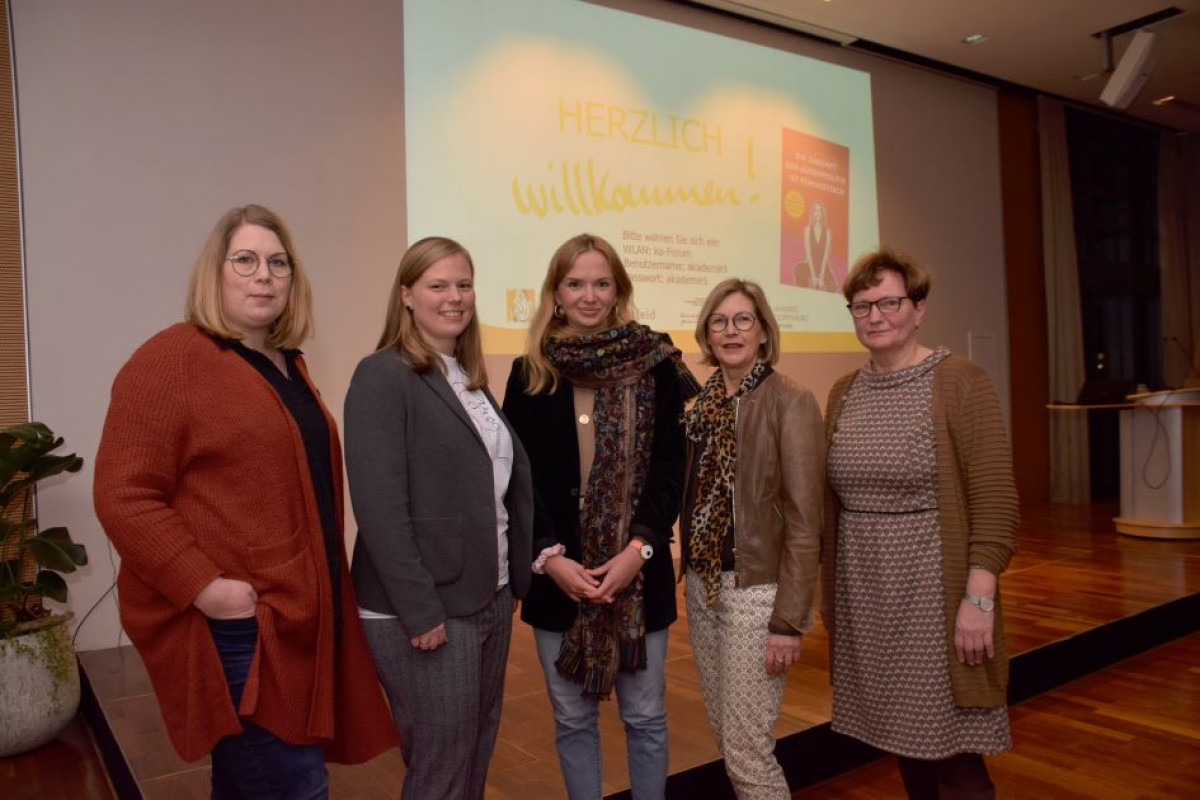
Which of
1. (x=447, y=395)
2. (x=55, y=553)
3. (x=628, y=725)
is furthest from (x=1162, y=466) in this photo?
(x=55, y=553)

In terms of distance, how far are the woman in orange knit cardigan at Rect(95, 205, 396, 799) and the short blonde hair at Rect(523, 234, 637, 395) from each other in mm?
486

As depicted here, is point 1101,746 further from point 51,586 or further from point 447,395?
point 51,586

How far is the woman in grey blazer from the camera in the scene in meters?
1.43

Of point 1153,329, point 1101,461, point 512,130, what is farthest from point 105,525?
point 1153,329

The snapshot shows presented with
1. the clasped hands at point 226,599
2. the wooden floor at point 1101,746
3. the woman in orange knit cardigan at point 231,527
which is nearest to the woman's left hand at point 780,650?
the woman in orange knit cardigan at point 231,527

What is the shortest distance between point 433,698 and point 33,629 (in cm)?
204

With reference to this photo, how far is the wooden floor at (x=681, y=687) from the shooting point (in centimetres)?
232

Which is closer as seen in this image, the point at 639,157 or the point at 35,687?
the point at 35,687

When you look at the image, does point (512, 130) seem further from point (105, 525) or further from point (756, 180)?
point (105, 525)

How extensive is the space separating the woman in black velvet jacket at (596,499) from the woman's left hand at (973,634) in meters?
0.57

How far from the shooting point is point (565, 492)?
1.77 meters

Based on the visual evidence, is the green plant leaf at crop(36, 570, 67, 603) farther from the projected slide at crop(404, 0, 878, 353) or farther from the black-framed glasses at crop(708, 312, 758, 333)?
the black-framed glasses at crop(708, 312, 758, 333)

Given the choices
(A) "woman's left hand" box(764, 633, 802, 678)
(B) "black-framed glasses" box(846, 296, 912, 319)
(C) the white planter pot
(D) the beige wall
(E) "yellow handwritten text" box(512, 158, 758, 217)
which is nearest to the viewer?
(A) "woman's left hand" box(764, 633, 802, 678)

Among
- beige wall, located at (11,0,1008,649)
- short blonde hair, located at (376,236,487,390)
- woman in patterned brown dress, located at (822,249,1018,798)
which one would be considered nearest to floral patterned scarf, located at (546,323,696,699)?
short blonde hair, located at (376,236,487,390)
